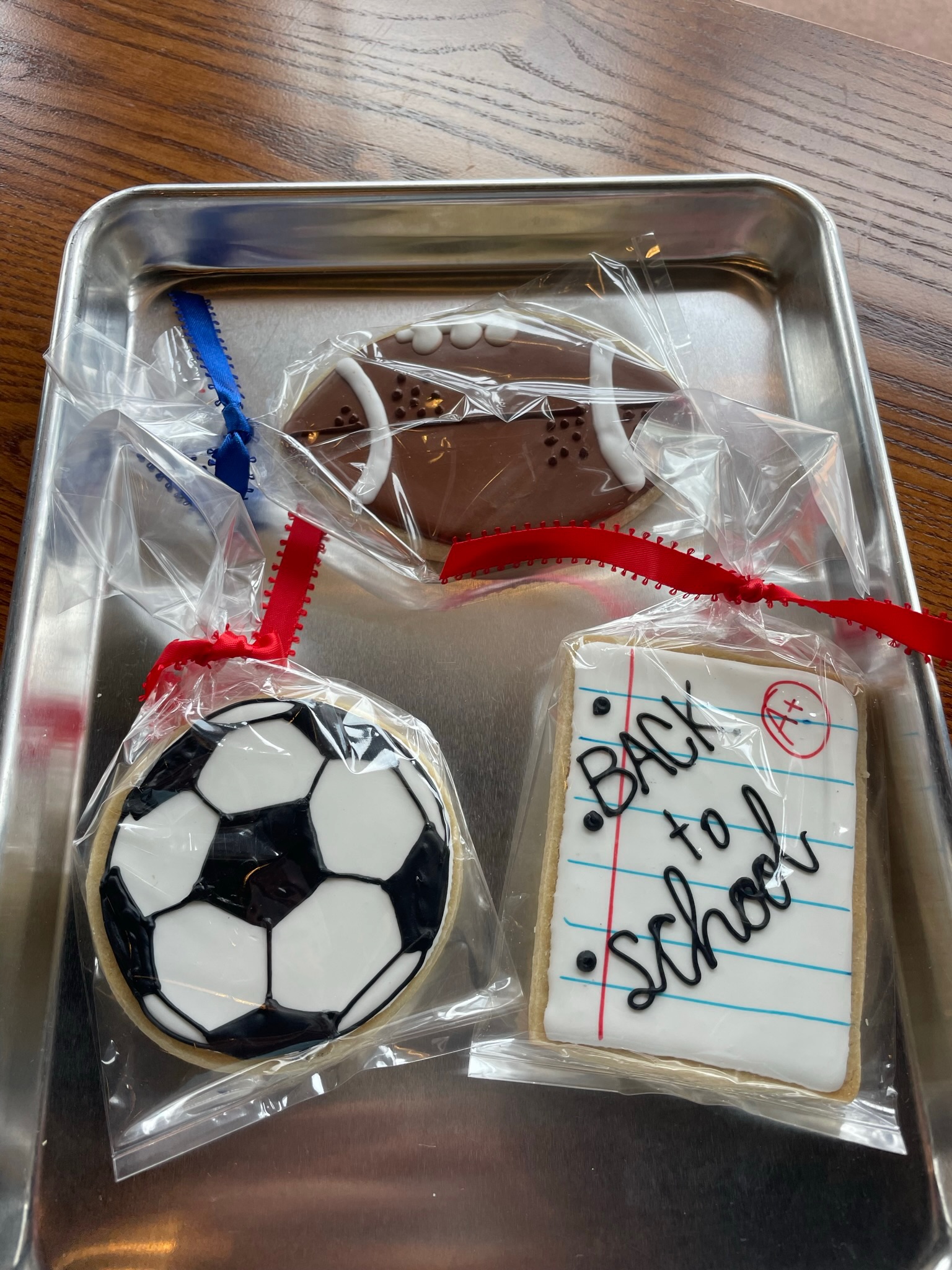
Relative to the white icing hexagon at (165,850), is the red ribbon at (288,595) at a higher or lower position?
higher

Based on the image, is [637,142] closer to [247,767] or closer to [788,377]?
[788,377]

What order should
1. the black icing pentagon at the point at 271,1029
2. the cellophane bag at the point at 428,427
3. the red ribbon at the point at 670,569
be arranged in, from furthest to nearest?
the cellophane bag at the point at 428,427 → the red ribbon at the point at 670,569 → the black icing pentagon at the point at 271,1029

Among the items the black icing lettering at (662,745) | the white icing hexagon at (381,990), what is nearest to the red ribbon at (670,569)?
the black icing lettering at (662,745)

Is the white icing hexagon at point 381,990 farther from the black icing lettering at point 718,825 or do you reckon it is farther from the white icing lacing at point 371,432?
the white icing lacing at point 371,432

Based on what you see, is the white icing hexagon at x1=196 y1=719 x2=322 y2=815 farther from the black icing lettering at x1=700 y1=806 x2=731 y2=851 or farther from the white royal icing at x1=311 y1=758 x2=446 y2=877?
the black icing lettering at x1=700 y1=806 x2=731 y2=851

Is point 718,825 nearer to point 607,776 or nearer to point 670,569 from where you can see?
point 607,776

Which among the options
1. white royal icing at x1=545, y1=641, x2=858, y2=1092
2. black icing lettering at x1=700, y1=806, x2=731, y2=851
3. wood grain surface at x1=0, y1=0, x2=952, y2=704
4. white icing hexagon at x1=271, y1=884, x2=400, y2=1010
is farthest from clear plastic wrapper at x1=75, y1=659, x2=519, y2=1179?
wood grain surface at x1=0, y1=0, x2=952, y2=704

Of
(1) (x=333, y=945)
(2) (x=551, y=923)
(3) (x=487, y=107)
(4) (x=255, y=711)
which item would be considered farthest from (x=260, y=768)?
(3) (x=487, y=107)
